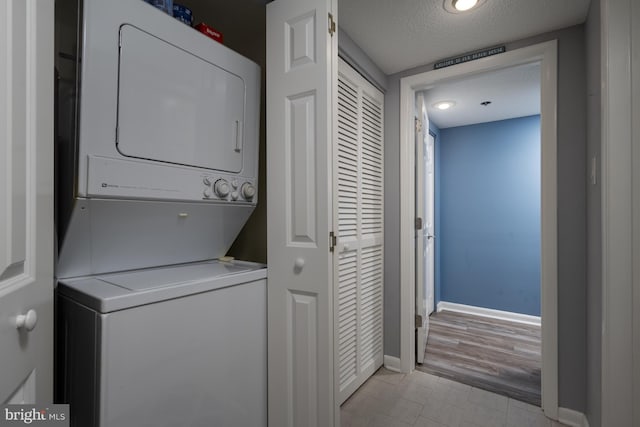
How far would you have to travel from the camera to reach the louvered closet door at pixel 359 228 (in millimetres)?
1959

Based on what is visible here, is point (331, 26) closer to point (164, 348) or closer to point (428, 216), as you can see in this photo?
point (164, 348)

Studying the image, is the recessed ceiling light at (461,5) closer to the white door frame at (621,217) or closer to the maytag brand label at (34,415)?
the white door frame at (621,217)

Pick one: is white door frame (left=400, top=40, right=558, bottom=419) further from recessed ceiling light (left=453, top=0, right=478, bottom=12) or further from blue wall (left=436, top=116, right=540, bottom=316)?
blue wall (left=436, top=116, right=540, bottom=316)

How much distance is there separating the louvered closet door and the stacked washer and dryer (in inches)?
29.5

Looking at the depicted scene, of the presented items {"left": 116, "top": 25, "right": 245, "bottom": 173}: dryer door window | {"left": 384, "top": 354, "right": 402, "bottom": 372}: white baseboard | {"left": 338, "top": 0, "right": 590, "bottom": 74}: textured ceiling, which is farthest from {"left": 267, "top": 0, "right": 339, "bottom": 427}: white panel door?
{"left": 384, "top": 354, "right": 402, "bottom": 372}: white baseboard

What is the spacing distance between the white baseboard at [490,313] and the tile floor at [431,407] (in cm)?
178

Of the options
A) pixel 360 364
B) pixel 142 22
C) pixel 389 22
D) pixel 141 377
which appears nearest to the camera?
pixel 141 377

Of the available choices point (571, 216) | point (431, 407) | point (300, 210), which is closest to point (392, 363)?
point (431, 407)

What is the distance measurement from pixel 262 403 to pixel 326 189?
3.09ft

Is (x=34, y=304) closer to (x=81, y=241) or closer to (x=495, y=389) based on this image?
(x=81, y=241)

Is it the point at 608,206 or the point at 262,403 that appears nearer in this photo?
the point at 608,206

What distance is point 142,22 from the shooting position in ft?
3.34

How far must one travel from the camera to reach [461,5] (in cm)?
161

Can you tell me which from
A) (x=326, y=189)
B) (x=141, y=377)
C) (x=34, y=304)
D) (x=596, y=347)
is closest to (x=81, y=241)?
(x=34, y=304)
